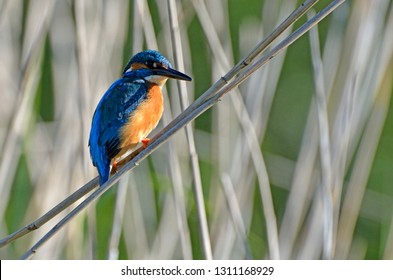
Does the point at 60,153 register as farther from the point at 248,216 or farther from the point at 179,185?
the point at 248,216

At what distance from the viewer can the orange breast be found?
276cm

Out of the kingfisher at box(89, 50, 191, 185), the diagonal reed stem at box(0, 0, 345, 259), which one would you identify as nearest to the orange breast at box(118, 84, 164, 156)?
the kingfisher at box(89, 50, 191, 185)

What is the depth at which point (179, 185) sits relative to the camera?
9.30 feet

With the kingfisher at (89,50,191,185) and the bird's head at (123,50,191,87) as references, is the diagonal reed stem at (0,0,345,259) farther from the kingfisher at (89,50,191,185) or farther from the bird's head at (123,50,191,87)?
the bird's head at (123,50,191,87)

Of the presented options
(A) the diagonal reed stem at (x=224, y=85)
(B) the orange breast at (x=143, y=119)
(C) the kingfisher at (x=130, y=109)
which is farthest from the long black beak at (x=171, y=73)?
(A) the diagonal reed stem at (x=224, y=85)

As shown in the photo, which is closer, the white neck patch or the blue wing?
the blue wing

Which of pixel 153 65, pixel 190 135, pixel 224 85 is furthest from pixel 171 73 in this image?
pixel 224 85

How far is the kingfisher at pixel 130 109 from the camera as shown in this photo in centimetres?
273

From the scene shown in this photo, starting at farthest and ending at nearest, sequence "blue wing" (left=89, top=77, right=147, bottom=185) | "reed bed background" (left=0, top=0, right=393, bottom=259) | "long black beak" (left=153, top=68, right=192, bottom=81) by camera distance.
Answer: "reed bed background" (left=0, top=0, right=393, bottom=259)
"blue wing" (left=89, top=77, right=147, bottom=185)
"long black beak" (left=153, top=68, right=192, bottom=81)

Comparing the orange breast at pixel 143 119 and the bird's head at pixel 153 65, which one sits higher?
the bird's head at pixel 153 65

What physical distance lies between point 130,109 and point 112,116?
0.27 ft

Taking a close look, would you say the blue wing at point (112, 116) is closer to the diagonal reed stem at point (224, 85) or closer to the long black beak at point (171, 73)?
the long black beak at point (171, 73)

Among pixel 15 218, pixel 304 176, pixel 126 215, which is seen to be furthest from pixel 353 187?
Result: pixel 15 218
